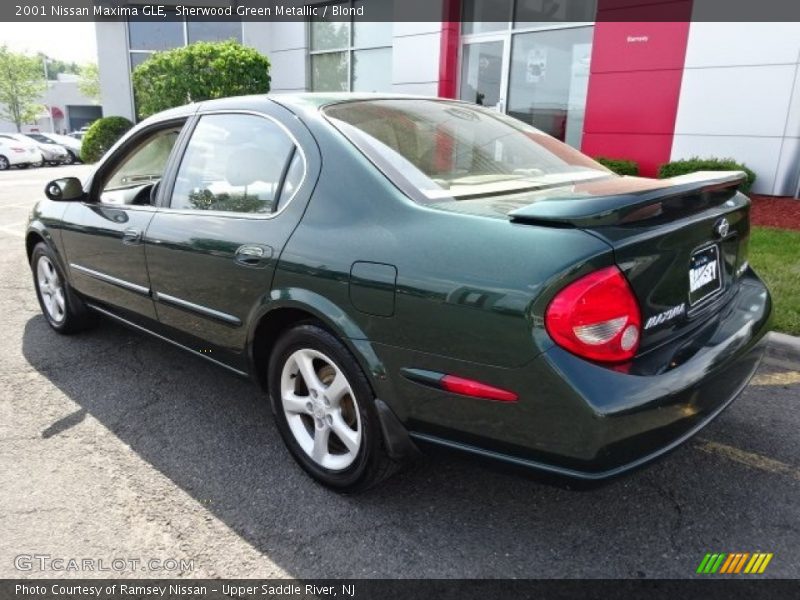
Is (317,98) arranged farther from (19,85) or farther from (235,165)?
(19,85)

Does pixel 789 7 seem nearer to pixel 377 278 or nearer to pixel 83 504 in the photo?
pixel 377 278

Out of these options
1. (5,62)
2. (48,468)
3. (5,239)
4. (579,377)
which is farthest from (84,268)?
(5,62)

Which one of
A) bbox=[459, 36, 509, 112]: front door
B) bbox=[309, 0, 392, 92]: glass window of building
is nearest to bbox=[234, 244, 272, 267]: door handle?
bbox=[459, 36, 509, 112]: front door

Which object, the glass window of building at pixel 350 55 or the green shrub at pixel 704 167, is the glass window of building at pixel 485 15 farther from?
the green shrub at pixel 704 167

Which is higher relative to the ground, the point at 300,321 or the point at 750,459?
the point at 300,321

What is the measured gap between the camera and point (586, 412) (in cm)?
187

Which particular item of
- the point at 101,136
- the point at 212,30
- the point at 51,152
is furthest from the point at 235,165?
the point at 51,152

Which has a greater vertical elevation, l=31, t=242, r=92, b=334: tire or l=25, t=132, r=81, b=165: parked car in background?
l=31, t=242, r=92, b=334: tire

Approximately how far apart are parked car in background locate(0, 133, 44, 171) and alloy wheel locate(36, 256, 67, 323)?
2394 cm

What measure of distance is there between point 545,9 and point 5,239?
8441 millimetres

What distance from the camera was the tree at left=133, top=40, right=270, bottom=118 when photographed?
12.1 meters

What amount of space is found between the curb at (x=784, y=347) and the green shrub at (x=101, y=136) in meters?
16.5

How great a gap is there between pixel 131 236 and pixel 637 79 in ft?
24.7

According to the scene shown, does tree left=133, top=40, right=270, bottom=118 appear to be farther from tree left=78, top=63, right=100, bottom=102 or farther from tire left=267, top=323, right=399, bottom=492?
tree left=78, top=63, right=100, bottom=102
